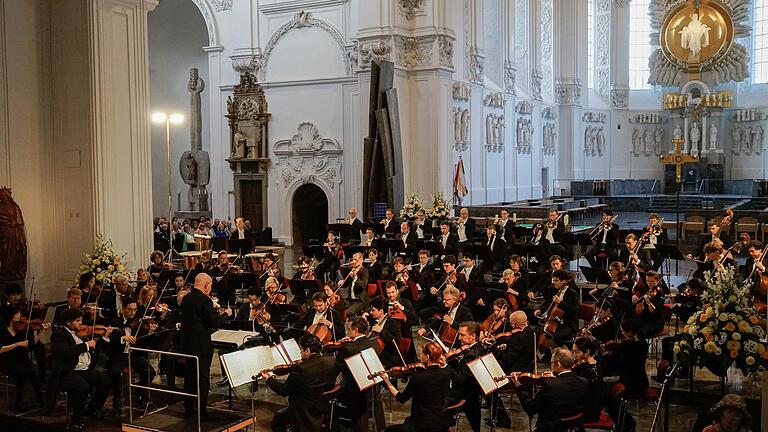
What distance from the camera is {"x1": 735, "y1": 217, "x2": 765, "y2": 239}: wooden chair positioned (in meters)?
19.3

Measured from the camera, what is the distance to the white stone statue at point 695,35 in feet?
116

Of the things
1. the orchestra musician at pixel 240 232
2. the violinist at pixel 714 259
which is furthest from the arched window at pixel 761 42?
the orchestra musician at pixel 240 232

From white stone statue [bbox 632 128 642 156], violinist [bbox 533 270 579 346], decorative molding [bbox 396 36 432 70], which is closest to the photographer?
violinist [bbox 533 270 579 346]

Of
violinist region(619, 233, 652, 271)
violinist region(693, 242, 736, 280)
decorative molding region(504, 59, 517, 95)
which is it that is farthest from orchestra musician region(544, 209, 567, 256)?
decorative molding region(504, 59, 517, 95)

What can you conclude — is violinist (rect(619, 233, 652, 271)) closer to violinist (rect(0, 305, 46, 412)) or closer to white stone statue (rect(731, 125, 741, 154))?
violinist (rect(0, 305, 46, 412))

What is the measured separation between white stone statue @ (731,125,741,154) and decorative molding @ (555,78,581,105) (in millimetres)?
7750

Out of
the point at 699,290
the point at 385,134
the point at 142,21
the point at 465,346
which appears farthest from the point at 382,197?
the point at 465,346

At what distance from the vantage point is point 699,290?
401 inches

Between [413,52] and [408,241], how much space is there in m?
8.92

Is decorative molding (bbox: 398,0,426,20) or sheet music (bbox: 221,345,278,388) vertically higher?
decorative molding (bbox: 398,0,426,20)

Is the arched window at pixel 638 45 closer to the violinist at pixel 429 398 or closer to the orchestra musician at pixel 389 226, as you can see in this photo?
the orchestra musician at pixel 389 226

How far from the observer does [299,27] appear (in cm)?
2369

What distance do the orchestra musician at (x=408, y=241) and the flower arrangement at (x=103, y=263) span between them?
5547 millimetres

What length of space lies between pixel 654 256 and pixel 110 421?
9.90 metres
